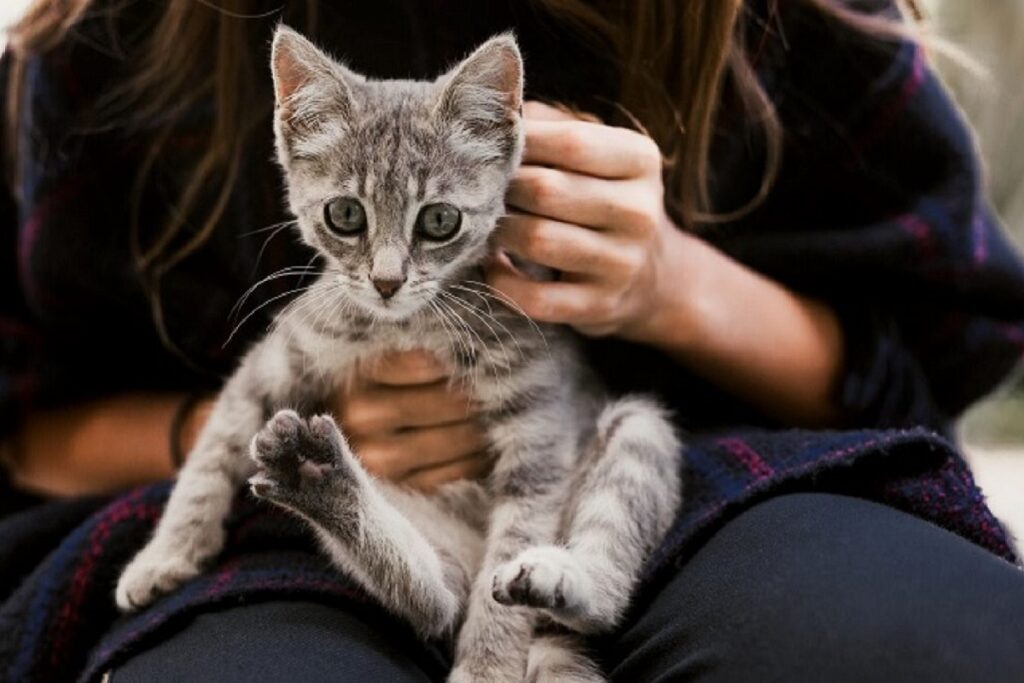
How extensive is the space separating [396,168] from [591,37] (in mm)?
275

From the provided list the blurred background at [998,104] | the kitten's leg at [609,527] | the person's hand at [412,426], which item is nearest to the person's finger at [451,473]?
the person's hand at [412,426]

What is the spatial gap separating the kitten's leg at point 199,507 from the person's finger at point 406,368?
127mm

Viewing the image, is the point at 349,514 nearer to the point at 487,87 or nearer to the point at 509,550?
the point at 509,550

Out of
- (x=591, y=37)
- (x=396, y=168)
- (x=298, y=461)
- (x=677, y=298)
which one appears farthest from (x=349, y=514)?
(x=591, y=37)

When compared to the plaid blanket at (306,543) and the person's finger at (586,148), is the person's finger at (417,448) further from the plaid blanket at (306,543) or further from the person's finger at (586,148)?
the person's finger at (586,148)

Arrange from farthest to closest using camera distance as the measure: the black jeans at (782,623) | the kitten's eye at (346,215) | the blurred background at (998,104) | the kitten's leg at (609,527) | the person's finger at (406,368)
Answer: the blurred background at (998,104) < the person's finger at (406,368) < the kitten's eye at (346,215) < the kitten's leg at (609,527) < the black jeans at (782,623)

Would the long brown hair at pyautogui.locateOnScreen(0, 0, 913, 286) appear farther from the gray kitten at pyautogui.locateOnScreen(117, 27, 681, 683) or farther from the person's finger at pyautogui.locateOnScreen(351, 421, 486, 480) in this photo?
the person's finger at pyautogui.locateOnScreen(351, 421, 486, 480)

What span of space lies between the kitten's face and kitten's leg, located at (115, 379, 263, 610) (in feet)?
0.68

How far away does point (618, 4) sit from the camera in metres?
1.10

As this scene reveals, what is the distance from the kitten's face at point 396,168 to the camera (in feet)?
3.07

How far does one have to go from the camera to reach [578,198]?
3.29 feet

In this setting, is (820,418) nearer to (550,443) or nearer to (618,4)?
(550,443)

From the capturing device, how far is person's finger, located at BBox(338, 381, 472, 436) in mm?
1085

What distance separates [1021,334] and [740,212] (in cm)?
38
